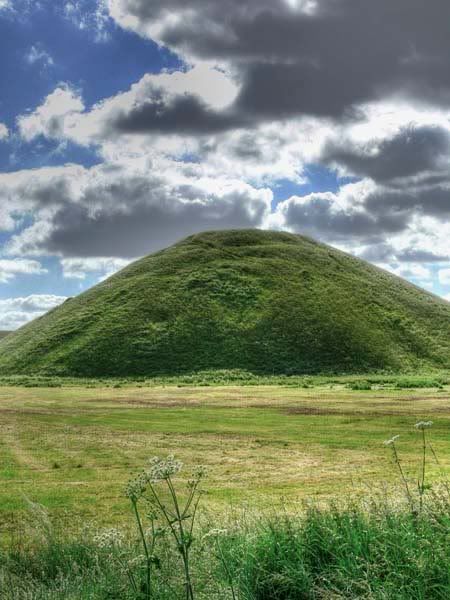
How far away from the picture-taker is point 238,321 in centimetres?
14250

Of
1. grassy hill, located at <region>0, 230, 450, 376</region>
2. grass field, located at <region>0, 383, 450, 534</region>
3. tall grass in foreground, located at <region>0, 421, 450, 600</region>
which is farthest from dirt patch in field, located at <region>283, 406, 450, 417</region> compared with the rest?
grassy hill, located at <region>0, 230, 450, 376</region>

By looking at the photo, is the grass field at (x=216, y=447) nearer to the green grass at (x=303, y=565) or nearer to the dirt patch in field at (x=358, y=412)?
the dirt patch in field at (x=358, y=412)

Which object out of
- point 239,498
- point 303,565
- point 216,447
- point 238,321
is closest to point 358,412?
point 216,447

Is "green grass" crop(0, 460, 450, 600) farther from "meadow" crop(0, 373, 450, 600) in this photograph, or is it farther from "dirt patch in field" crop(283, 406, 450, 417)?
"dirt patch in field" crop(283, 406, 450, 417)

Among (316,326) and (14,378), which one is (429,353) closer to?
(316,326)

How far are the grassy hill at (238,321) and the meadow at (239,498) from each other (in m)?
64.5

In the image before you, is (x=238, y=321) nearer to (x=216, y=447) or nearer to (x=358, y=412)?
(x=358, y=412)

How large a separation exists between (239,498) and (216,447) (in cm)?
1218

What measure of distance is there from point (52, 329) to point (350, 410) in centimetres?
11080

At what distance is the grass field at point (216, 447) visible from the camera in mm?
21031

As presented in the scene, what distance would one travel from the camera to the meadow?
8.84 meters

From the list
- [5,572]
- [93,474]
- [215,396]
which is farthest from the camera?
[215,396]

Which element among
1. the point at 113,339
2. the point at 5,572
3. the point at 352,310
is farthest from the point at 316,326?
the point at 5,572

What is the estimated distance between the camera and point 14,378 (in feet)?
386
